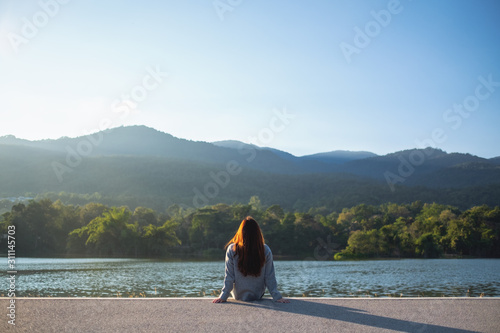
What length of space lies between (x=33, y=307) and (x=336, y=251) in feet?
216

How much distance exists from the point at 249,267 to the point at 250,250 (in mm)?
264

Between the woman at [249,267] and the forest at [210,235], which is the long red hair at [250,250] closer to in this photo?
the woman at [249,267]

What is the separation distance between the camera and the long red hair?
680cm

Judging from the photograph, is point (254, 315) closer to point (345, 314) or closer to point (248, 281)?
point (248, 281)

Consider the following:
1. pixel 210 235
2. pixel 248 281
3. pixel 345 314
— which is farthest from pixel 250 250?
pixel 210 235

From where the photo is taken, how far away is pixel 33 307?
659cm

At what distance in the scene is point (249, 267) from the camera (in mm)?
6805

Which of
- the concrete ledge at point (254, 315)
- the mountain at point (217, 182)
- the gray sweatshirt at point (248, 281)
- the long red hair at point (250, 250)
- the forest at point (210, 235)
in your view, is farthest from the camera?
the mountain at point (217, 182)

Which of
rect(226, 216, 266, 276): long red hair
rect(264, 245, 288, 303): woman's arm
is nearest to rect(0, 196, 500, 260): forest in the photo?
rect(264, 245, 288, 303): woman's arm

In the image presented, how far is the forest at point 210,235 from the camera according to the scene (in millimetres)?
59625

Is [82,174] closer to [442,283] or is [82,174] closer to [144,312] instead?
[442,283]

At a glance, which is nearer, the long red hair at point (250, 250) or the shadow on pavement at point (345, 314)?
the shadow on pavement at point (345, 314)

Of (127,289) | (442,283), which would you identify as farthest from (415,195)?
(127,289)

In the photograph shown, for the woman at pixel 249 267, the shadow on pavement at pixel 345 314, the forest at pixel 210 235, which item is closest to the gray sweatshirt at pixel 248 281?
the woman at pixel 249 267
